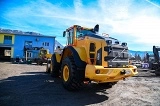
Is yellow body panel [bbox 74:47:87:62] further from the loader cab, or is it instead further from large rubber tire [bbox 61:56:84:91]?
the loader cab

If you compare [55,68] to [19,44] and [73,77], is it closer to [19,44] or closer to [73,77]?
[73,77]

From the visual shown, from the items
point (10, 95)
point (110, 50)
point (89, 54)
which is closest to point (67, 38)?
point (89, 54)

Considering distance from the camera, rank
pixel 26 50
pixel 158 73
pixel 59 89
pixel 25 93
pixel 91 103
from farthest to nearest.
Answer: pixel 26 50 < pixel 158 73 < pixel 59 89 < pixel 25 93 < pixel 91 103

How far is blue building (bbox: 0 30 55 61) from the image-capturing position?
123ft

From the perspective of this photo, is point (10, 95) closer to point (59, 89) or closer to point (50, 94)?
point (50, 94)

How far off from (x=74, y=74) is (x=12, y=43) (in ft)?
113

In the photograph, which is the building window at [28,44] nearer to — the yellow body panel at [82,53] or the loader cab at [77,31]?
the loader cab at [77,31]

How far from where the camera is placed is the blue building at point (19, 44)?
3750 cm

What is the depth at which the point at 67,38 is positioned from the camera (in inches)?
382

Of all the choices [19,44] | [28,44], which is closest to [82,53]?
[19,44]

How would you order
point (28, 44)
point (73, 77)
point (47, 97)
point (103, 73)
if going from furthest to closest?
point (28, 44) < point (73, 77) < point (47, 97) < point (103, 73)

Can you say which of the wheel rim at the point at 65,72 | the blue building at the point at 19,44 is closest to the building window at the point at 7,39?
the blue building at the point at 19,44

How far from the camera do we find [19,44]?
3819 centimetres

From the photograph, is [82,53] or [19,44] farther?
[19,44]
